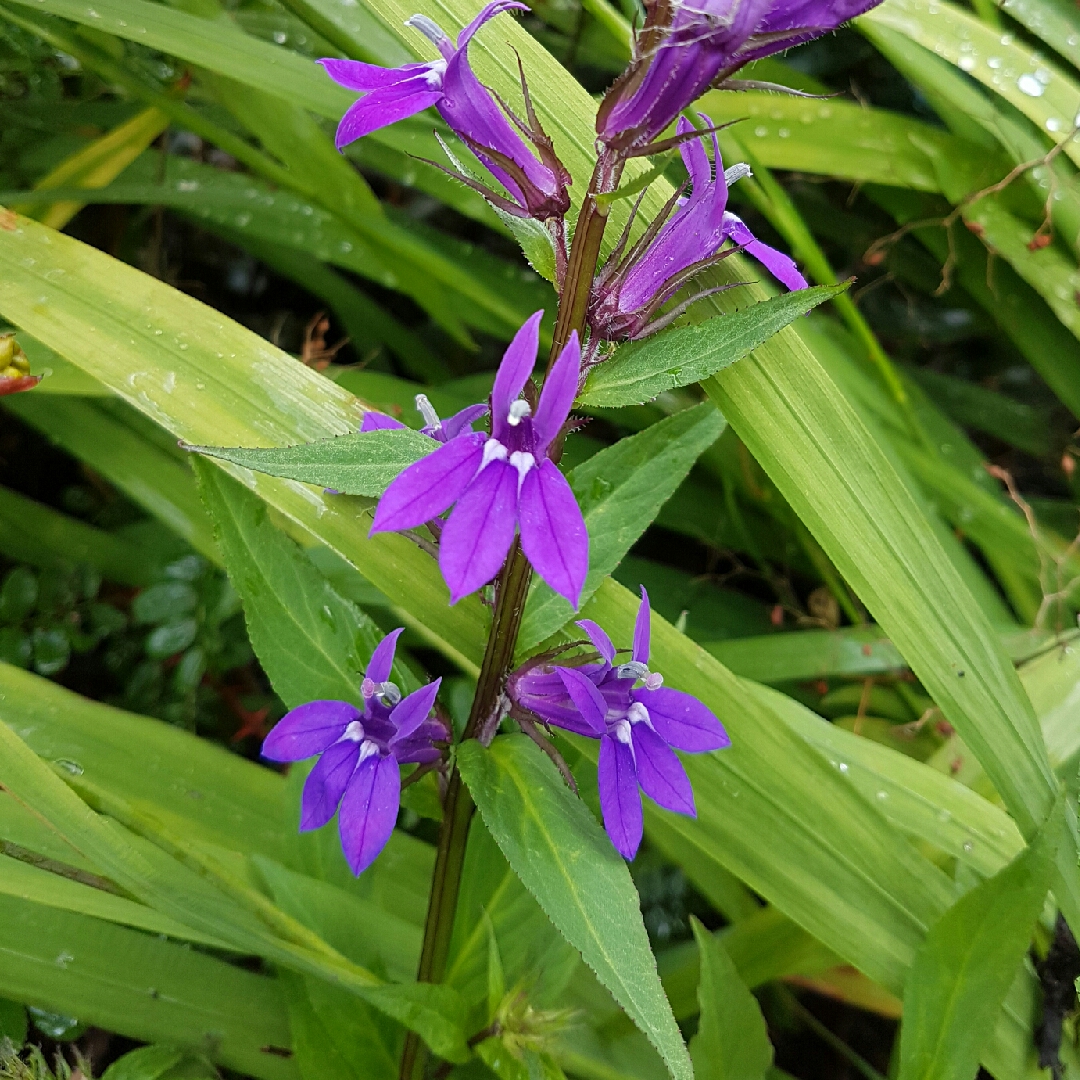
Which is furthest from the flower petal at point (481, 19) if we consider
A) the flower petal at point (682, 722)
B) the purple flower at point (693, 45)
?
the flower petal at point (682, 722)

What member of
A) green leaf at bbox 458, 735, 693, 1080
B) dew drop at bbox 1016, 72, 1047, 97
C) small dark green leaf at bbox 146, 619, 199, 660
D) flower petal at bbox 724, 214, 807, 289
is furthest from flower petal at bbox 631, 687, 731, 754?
dew drop at bbox 1016, 72, 1047, 97

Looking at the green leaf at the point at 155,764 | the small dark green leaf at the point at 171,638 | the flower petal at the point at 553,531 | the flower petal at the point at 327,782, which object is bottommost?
the green leaf at the point at 155,764

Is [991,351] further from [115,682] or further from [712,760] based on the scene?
[115,682]

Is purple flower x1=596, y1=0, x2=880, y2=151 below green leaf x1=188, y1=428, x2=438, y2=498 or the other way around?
the other way around

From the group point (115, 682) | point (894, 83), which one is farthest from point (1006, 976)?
point (894, 83)

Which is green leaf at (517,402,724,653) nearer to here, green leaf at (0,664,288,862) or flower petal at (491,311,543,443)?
flower petal at (491,311,543,443)

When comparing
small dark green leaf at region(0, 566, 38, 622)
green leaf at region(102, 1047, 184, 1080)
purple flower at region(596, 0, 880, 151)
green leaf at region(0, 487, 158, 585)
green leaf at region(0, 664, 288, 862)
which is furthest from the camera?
green leaf at region(0, 487, 158, 585)

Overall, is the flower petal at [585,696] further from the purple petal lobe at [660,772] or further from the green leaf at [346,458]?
the green leaf at [346,458]

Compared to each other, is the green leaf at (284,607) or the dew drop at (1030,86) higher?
the dew drop at (1030,86)
